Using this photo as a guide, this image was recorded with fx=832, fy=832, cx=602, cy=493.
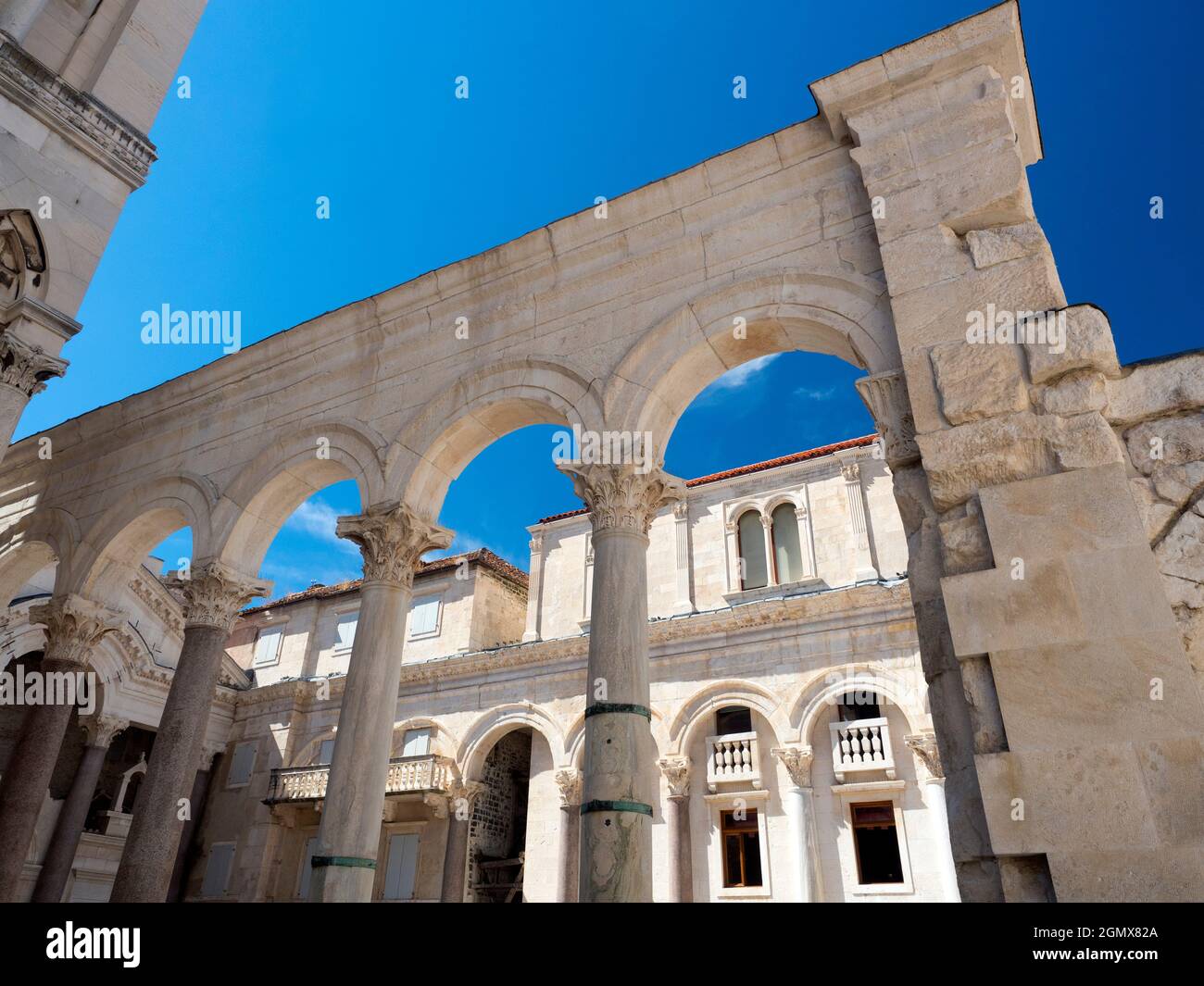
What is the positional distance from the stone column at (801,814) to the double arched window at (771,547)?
368 cm

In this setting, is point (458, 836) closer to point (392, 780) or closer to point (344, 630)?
point (392, 780)

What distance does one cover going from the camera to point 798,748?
51.9 feet

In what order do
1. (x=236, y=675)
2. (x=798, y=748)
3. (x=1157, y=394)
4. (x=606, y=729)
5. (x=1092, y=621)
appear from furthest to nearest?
(x=236, y=675)
(x=798, y=748)
(x=606, y=729)
(x=1157, y=394)
(x=1092, y=621)

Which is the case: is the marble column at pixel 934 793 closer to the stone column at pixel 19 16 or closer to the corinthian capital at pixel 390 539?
the corinthian capital at pixel 390 539

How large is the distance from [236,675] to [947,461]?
22463 mm

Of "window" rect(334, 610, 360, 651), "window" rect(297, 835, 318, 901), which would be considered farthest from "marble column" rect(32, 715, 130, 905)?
"window" rect(334, 610, 360, 651)

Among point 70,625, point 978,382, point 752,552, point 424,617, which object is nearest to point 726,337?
point 978,382

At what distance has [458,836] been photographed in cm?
1889

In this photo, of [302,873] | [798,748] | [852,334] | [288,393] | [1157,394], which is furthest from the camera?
[302,873]

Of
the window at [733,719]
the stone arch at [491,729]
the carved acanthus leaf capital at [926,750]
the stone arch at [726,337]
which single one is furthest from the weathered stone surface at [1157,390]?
the stone arch at [491,729]

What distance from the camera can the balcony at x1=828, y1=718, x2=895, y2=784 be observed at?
50.9 feet
